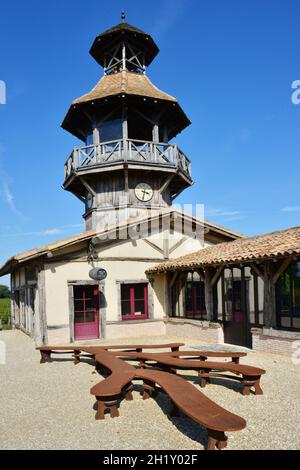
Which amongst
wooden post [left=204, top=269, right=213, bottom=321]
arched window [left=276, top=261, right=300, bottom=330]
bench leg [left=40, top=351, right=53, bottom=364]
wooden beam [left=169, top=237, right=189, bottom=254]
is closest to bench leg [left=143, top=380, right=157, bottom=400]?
bench leg [left=40, top=351, right=53, bottom=364]

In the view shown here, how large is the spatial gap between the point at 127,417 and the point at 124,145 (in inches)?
444

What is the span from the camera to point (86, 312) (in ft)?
40.4

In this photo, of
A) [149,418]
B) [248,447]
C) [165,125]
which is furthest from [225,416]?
[165,125]

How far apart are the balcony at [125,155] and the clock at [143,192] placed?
3.25 ft

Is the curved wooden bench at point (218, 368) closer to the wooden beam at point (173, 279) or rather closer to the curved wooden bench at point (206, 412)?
the curved wooden bench at point (206, 412)

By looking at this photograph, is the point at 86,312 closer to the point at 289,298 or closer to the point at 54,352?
the point at 54,352

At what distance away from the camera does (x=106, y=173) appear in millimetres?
15219

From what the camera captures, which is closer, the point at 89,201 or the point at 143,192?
the point at 143,192

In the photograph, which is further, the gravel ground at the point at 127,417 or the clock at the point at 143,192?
the clock at the point at 143,192

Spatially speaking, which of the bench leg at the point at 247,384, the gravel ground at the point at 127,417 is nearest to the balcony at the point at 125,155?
the gravel ground at the point at 127,417

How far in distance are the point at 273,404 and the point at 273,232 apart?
6.76 meters

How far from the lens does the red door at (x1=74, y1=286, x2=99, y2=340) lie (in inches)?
479

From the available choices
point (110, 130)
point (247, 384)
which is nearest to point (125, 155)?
point (110, 130)

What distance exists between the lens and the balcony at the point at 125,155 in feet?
48.4
